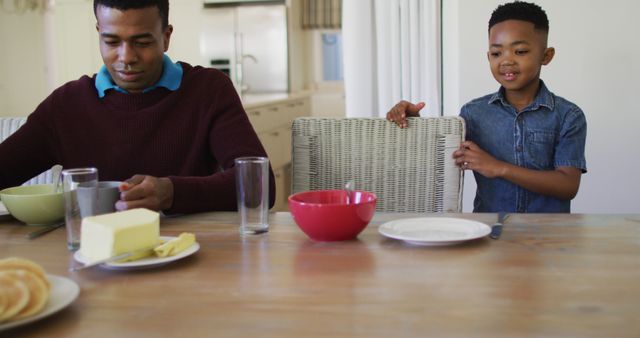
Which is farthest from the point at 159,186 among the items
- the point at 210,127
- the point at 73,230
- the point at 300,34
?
the point at 300,34

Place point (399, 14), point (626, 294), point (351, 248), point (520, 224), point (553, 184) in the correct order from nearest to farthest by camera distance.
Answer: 1. point (626, 294)
2. point (351, 248)
3. point (520, 224)
4. point (553, 184)
5. point (399, 14)

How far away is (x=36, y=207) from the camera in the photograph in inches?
53.8

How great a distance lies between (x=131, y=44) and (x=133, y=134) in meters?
0.22

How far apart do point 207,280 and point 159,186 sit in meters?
0.43

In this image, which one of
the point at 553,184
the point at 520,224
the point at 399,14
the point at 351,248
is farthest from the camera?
the point at 399,14

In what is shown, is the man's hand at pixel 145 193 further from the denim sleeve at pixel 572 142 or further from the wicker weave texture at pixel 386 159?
the denim sleeve at pixel 572 142

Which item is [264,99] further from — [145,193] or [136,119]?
[145,193]

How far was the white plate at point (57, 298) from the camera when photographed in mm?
783

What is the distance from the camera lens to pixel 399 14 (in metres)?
2.78

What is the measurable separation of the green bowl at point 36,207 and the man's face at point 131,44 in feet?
1.39

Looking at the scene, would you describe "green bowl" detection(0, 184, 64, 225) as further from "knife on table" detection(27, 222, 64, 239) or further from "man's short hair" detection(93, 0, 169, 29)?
"man's short hair" detection(93, 0, 169, 29)

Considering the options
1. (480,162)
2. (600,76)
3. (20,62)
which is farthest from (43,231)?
(20,62)

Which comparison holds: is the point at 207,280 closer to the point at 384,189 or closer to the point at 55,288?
the point at 55,288

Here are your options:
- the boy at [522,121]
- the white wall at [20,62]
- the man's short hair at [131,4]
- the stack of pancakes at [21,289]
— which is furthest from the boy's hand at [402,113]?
the white wall at [20,62]
